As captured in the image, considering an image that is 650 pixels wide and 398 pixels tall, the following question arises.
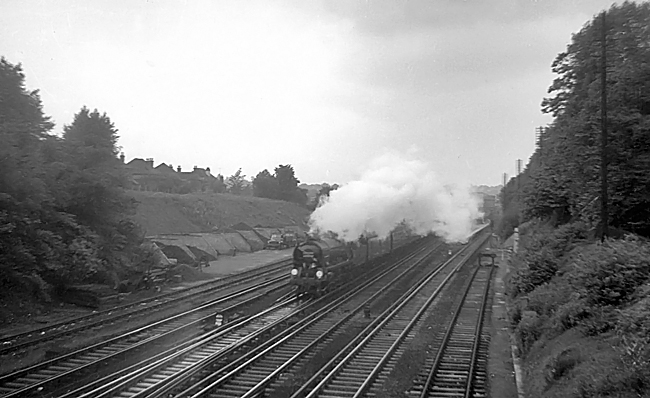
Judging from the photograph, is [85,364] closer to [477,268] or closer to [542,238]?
[542,238]

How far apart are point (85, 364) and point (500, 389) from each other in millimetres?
9897

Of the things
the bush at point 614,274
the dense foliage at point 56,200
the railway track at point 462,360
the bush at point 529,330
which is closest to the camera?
the bush at point 614,274

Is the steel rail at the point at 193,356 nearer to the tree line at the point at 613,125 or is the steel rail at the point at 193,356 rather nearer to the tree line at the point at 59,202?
the tree line at the point at 59,202

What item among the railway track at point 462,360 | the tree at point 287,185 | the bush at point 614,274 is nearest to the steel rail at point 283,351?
the railway track at point 462,360

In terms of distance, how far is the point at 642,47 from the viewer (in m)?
18.7

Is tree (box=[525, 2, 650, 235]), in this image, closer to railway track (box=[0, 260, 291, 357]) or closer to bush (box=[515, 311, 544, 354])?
bush (box=[515, 311, 544, 354])

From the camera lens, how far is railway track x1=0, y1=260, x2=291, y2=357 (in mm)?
15319

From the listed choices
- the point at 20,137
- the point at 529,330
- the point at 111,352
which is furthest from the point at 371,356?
the point at 20,137

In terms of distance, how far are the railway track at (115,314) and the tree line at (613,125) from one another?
16.4 metres

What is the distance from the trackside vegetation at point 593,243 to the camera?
29.7 ft

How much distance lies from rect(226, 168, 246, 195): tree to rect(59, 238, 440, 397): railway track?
73.1 metres

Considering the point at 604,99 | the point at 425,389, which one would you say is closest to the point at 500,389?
the point at 425,389

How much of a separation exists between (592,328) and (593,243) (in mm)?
6924

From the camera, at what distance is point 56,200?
2241 cm
